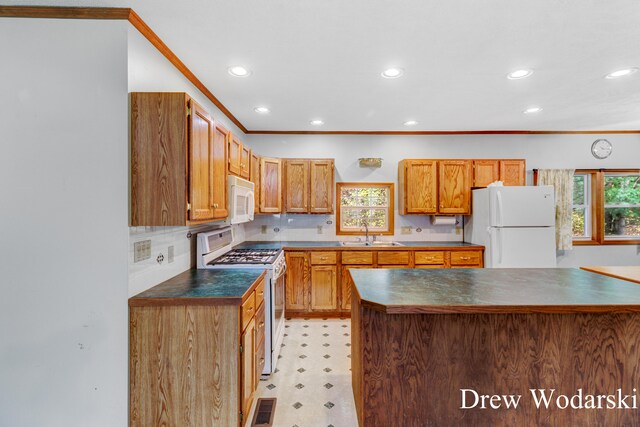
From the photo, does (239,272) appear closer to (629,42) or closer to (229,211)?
(229,211)

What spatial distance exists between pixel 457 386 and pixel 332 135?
355 cm

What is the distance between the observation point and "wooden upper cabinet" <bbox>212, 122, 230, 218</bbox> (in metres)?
2.16

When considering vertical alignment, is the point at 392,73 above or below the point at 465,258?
above

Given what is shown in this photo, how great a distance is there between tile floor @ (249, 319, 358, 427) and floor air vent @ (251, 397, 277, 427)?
0.04m

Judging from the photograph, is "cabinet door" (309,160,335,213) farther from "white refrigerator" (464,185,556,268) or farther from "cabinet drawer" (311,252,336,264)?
"white refrigerator" (464,185,556,268)

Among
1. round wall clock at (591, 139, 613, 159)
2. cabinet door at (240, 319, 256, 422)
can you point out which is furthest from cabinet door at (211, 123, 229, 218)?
round wall clock at (591, 139, 613, 159)

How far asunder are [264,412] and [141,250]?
1.45 meters

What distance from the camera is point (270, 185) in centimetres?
390

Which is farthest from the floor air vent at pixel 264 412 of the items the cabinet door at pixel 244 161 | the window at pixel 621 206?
the window at pixel 621 206

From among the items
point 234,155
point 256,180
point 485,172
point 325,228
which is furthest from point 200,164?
point 485,172

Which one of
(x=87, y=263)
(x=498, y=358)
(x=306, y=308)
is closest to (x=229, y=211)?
(x=87, y=263)

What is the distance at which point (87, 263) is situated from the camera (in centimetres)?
165

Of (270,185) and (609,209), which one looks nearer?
(270,185)

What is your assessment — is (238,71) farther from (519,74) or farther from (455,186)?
(455,186)
